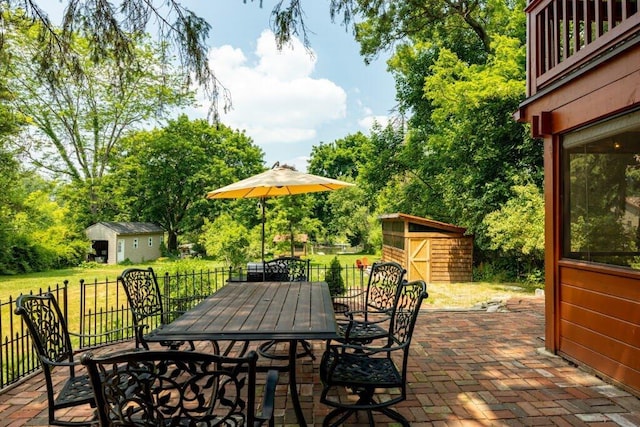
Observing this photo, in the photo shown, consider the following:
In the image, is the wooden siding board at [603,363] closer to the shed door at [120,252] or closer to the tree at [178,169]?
the tree at [178,169]

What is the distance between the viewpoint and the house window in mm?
3256

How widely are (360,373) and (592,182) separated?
2874 mm

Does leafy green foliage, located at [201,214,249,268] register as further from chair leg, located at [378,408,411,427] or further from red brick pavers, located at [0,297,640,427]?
chair leg, located at [378,408,411,427]

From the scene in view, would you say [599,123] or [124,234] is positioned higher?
[599,123]

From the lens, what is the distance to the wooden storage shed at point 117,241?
21.0m

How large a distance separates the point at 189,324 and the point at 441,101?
12.6 metres

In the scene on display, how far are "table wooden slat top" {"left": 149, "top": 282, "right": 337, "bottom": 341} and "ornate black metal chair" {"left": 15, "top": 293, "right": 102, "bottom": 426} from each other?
0.48 metres

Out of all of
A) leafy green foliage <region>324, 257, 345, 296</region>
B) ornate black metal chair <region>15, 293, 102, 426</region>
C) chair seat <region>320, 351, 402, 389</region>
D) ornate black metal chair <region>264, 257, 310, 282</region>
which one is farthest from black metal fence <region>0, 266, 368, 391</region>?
chair seat <region>320, 351, 402, 389</region>

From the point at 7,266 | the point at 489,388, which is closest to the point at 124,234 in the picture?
the point at 7,266

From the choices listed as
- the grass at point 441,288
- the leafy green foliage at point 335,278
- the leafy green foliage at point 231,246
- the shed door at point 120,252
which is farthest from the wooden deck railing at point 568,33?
the shed door at point 120,252

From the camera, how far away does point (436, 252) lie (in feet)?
41.4

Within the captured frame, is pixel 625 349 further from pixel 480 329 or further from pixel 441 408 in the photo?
pixel 480 329

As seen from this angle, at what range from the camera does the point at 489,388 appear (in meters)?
3.22

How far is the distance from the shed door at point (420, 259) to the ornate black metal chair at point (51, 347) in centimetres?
1103
